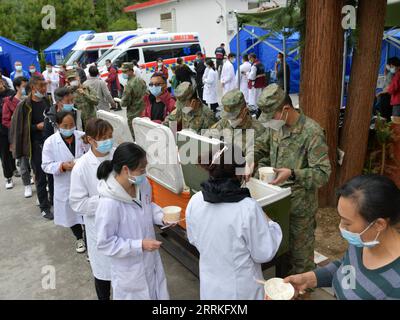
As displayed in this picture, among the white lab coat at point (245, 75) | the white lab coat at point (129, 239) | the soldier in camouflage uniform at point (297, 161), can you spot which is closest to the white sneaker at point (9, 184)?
the white lab coat at point (129, 239)

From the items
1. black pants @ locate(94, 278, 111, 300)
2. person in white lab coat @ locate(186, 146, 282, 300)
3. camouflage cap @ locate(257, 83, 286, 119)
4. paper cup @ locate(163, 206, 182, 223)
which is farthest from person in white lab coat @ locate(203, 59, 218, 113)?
person in white lab coat @ locate(186, 146, 282, 300)

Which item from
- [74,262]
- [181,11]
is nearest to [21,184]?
[74,262]

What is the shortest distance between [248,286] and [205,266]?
0.90 feet

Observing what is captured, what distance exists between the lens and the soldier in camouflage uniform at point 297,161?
2.94 metres

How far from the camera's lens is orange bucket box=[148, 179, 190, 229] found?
134 inches

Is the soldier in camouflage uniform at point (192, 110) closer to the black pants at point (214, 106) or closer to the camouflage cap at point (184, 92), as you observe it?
the camouflage cap at point (184, 92)

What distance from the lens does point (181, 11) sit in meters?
21.5

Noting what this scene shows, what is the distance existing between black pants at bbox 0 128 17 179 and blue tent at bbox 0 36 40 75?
439 inches

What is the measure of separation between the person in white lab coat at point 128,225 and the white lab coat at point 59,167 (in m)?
1.72

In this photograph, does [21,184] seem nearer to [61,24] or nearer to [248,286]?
[248,286]

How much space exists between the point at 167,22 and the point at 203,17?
3.78 m

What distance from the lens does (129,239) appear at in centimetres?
251

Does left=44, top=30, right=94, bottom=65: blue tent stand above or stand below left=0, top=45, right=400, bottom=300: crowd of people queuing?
above

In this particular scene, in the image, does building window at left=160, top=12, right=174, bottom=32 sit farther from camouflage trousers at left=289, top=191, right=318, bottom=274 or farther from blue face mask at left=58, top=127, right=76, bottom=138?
→ camouflage trousers at left=289, top=191, right=318, bottom=274
